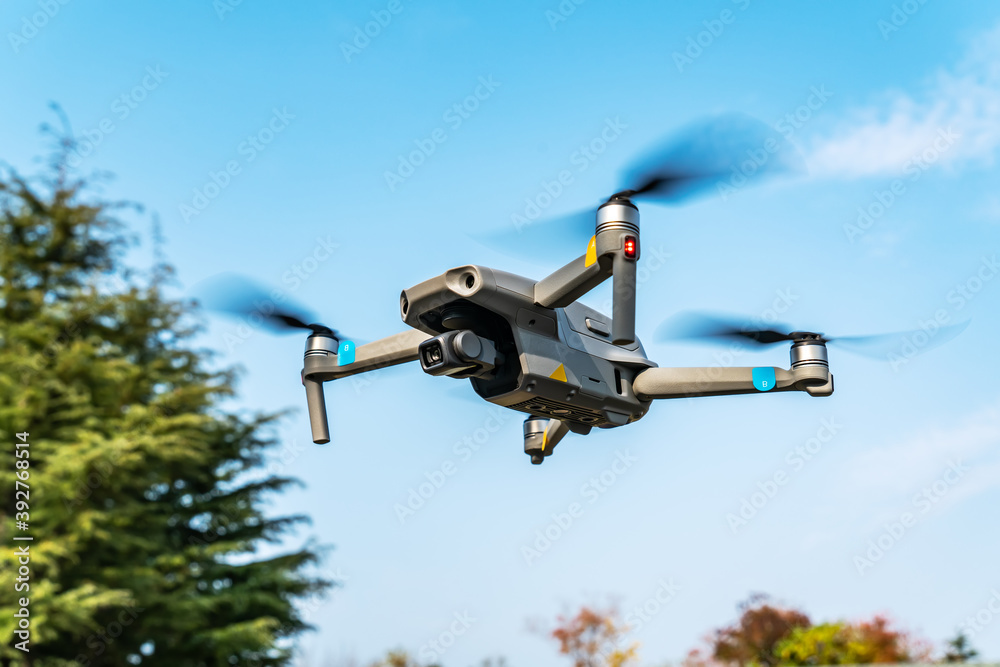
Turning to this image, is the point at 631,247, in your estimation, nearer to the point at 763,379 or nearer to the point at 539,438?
the point at 763,379

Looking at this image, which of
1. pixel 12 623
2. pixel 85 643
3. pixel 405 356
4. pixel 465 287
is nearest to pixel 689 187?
pixel 465 287

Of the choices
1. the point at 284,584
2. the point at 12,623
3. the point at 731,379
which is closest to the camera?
the point at 731,379

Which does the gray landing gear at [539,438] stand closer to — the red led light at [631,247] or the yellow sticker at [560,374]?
the yellow sticker at [560,374]

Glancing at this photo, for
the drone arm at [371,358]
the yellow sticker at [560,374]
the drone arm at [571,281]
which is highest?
the drone arm at [571,281]

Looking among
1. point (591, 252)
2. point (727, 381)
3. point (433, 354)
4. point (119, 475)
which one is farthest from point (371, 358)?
point (119, 475)

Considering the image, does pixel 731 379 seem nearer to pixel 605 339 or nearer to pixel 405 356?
pixel 605 339

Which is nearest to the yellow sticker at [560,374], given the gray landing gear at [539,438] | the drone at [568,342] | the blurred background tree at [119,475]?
the drone at [568,342]
